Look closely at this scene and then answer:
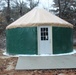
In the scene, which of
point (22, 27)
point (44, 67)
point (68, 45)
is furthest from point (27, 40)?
point (44, 67)

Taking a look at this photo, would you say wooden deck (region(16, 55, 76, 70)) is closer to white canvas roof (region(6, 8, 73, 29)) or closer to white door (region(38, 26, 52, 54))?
white door (region(38, 26, 52, 54))

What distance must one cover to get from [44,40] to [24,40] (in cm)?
112

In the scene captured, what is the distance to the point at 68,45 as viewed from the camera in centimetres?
1284

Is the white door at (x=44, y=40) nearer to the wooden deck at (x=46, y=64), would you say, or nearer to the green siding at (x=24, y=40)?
the green siding at (x=24, y=40)

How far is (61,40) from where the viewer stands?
12.3 meters

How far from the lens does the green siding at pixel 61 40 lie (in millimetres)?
12125

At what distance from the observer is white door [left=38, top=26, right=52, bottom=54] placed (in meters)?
12.0

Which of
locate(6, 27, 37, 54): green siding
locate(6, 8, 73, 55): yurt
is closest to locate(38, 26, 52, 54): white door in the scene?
locate(6, 8, 73, 55): yurt

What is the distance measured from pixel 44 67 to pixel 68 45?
5.44m

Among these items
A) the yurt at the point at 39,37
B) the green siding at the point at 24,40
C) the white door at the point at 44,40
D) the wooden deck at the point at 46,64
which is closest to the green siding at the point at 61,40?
the yurt at the point at 39,37

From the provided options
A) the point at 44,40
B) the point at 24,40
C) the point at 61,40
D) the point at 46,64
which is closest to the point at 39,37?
the point at 44,40

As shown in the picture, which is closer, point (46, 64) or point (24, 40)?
point (46, 64)

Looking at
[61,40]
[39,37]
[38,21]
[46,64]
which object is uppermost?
[38,21]

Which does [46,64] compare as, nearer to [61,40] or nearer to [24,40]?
[24,40]
